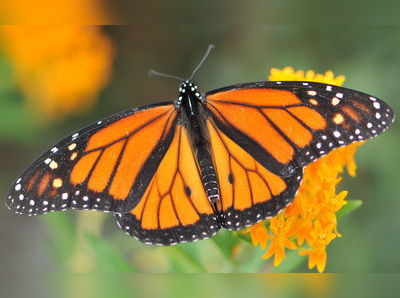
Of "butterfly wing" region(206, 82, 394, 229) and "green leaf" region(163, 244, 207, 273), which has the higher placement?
"butterfly wing" region(206, 82, 394, 229)

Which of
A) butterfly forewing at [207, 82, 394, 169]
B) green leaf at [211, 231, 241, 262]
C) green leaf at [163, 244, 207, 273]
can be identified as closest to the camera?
butterfly forewing at [207, 82, 394, 169]

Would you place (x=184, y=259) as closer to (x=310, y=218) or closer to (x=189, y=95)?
(x=310, y=218)

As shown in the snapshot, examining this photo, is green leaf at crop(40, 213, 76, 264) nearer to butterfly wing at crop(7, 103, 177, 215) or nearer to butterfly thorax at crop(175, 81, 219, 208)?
butterfly wing at crop(7, 103, 177, 215)

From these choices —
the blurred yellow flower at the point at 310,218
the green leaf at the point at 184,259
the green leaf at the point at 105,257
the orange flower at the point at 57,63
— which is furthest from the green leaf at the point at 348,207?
the orange flower at the point at 57,63

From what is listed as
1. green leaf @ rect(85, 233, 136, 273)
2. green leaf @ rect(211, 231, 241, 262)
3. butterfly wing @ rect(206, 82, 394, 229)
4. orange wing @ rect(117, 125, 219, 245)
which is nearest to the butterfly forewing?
butterfly wing @ rect(206, 82, 394, 229)

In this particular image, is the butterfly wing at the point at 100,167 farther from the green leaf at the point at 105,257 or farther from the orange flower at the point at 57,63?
the orange flower at the point at 57,63
